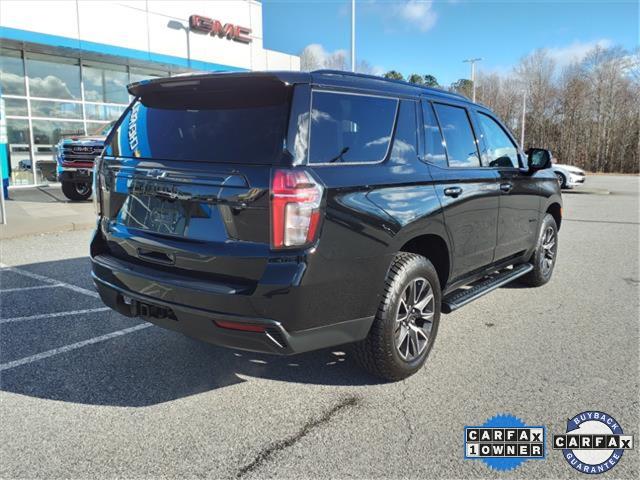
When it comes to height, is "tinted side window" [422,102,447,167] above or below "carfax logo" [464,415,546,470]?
above

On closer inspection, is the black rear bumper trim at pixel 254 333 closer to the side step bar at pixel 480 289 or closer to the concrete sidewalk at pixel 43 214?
the side step bar at pixel 480 289

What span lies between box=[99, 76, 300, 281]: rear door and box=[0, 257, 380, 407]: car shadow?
828 millimetres

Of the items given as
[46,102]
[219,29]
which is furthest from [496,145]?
[219,29]

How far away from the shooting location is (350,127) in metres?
3.07

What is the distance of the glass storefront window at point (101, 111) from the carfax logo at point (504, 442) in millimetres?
17540

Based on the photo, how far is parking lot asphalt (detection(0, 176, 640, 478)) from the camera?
2.54 meters

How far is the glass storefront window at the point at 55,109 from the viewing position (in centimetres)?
1591

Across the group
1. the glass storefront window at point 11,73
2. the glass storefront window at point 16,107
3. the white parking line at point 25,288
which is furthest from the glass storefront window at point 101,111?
the white parking line at point 25,288

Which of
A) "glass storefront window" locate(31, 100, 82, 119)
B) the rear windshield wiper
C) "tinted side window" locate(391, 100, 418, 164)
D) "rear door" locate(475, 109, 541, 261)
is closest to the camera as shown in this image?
the rear windshield wiper

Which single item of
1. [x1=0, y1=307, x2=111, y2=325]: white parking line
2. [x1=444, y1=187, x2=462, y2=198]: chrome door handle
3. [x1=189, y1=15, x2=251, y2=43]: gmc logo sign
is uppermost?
[x1=189, y1=15, x2=251, y2=43]: gmc logo sign

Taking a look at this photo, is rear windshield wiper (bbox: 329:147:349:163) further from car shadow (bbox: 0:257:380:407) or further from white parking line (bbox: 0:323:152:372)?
white parking line (bbox: 0:323:152:372)

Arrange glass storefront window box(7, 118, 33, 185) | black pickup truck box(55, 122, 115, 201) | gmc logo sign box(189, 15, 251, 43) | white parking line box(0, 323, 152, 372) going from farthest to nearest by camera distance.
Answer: gmc logo sign box(189, 15, 251, 43) < glass storefront window box(7, 118, 33, 185) < black pickup truck box(55, 122, 115, 201) < white parking line box(0, 323, 152, 372)

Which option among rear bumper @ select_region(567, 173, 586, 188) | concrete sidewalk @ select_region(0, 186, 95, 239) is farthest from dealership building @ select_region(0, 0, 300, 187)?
rear bumper @ select_region(567, 173, 586, 188)

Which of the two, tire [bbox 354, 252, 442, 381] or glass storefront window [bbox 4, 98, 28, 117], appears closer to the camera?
tire [bbox 354, 252, 442, 381]
